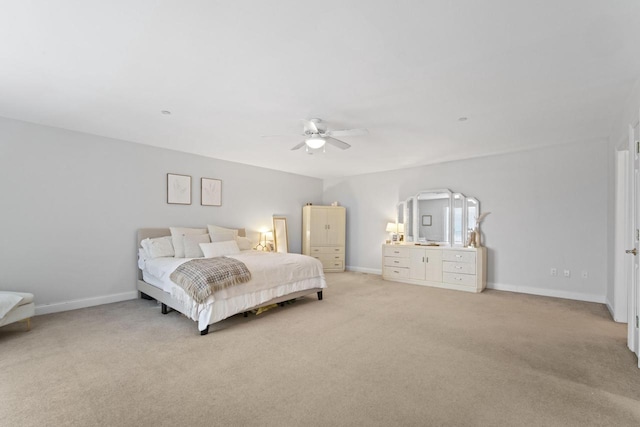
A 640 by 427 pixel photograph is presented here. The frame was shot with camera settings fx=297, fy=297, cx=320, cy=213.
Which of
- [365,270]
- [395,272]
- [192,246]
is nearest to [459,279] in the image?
[395,272]

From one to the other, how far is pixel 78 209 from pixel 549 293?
24.5ft

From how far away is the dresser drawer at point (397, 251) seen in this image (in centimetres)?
607

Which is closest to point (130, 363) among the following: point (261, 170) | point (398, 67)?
point (398, 67)

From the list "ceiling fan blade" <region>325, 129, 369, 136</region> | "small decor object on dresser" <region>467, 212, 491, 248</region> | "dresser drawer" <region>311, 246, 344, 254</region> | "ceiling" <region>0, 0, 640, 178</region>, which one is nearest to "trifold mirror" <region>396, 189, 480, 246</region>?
"small decor object on dresser" <region>467, 212, 491, 248</region>

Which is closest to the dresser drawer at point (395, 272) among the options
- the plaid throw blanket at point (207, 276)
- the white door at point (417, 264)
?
the white door at point (417, 264)

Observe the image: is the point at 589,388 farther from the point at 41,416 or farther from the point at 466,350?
the point at 41,416

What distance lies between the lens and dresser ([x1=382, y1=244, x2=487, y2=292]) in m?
5.26

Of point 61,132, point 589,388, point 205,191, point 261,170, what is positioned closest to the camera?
point 589,388

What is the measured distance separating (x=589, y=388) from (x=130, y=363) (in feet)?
12.0

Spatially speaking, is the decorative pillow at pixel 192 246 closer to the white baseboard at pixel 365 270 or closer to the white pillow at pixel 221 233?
the white pillow at pixel 221 233

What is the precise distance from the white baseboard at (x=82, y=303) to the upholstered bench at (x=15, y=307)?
0.55 meters

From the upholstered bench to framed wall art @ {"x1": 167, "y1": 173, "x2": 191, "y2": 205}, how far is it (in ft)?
7.48

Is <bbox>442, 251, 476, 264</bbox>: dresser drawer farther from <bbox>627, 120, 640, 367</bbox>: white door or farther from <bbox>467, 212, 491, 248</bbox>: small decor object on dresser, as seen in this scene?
<bbox>627, 120, 640, 367</bbox>: white door

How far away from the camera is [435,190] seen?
243 inches
